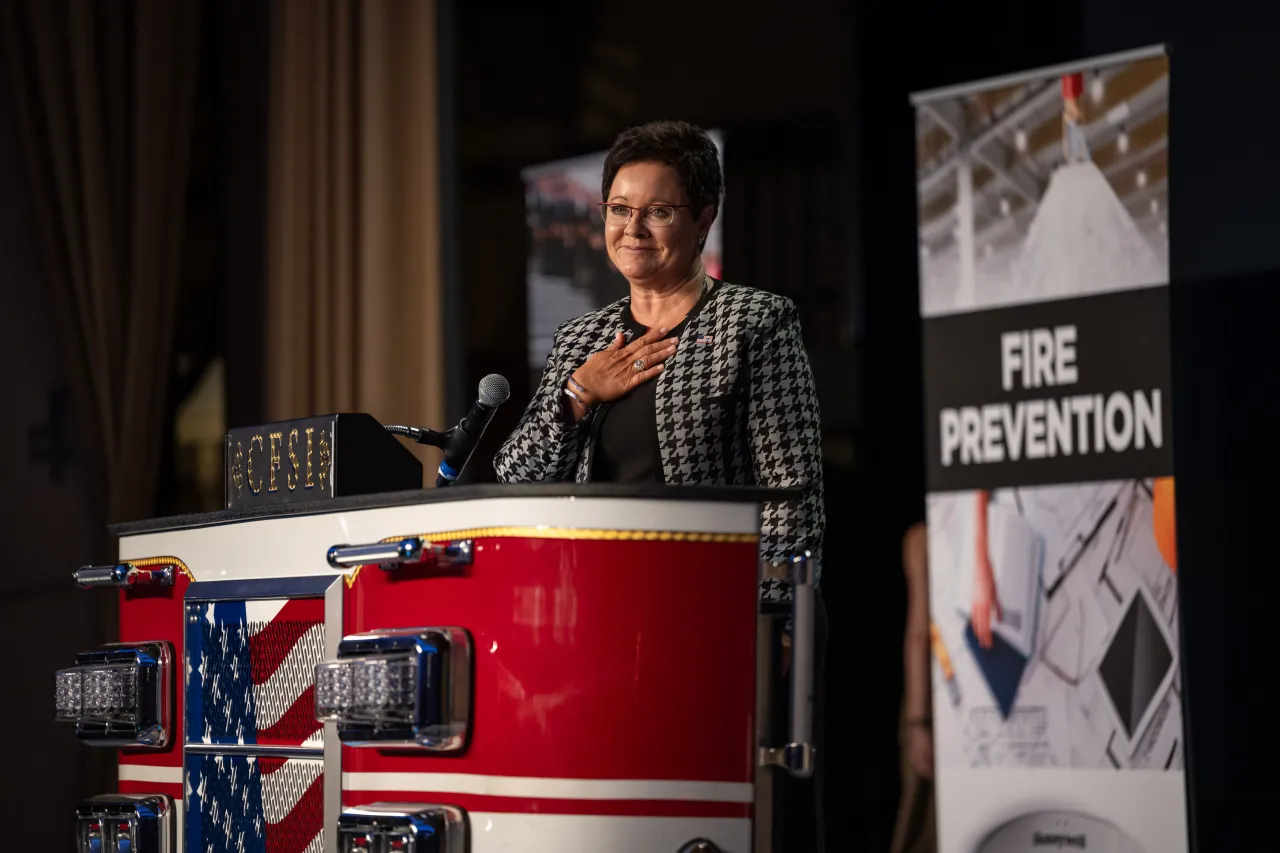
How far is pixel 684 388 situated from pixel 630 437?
0.10m

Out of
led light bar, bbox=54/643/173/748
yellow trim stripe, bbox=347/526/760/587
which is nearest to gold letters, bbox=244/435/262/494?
led light bar, bbox=54/643/173/748

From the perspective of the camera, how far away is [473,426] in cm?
223

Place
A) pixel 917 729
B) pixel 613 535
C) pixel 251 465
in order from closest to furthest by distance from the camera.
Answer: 1. pixel 613 535
2. pixel 251 465
3. pixel 917 729

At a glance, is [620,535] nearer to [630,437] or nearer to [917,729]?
[630,437]

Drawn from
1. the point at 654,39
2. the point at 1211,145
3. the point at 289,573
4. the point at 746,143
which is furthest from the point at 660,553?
the point at 654,39

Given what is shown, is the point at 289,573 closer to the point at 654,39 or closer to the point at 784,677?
the point at 784,677

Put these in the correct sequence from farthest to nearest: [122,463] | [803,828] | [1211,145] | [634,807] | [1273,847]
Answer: [122,463] → [1211,145] → [1273,847] → [803,828] → [634,807]

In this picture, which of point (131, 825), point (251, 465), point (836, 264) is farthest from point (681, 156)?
point (836, 264)

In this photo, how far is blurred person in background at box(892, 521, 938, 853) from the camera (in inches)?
183

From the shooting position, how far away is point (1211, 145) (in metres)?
4.27

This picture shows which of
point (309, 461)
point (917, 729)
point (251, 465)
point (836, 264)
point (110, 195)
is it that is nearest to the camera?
point (309, 461)

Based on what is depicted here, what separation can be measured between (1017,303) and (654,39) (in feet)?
5.92

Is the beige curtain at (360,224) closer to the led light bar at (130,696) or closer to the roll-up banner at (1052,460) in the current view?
the roll-up banner at (1052,460)

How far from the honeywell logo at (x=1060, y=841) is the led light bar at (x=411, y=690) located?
2574 millimetres
